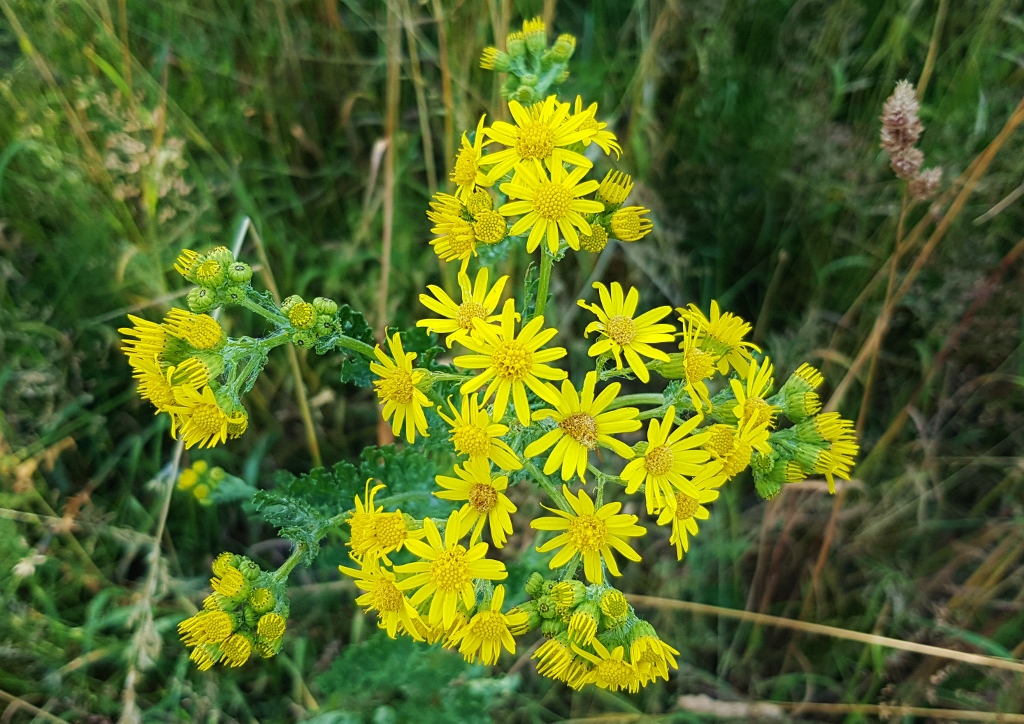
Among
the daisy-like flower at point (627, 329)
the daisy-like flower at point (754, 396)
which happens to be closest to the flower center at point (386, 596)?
the daisy-like flower at point (627, 329)

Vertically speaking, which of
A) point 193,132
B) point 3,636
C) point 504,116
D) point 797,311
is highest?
point 504,116

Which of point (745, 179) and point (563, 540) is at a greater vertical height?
point (745, 179)

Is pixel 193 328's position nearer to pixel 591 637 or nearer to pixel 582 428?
pixel 582 428

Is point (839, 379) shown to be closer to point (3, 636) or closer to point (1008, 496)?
point (1008, 496)

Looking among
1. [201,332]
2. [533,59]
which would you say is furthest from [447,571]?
[533,59]

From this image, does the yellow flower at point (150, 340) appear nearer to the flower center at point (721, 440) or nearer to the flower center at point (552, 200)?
the flower center at point (552, 200)

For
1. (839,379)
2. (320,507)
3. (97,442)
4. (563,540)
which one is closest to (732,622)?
(839,379)

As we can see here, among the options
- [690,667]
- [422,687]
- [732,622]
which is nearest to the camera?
[422,687]
